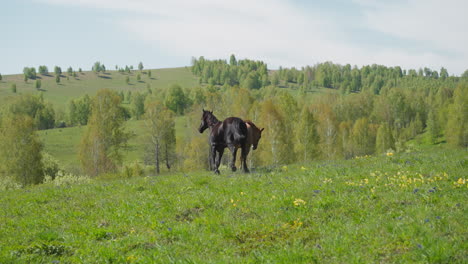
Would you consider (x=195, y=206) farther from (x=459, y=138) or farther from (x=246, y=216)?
(x=459, y=138)

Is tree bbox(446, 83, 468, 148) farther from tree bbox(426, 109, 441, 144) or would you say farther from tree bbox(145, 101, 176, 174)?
tree bbox(145, 101, 176, 174)

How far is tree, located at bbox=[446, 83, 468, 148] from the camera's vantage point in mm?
97000

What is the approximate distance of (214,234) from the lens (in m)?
10.1

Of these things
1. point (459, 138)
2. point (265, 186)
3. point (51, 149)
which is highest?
point (265, 186)

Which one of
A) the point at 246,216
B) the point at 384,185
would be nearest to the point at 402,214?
the point at 384,185

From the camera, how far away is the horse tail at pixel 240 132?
761 inches

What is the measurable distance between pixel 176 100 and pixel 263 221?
174164mm

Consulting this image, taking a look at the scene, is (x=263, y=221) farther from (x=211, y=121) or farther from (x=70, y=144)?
(x=70, y=144)

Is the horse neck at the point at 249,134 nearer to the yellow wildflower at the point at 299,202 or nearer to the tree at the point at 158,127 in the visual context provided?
the yellow wildflower at the point at 299,202

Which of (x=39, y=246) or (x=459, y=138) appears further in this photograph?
(x=459, y=138)

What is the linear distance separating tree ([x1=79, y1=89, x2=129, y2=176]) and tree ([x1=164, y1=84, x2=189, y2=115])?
10973 cm

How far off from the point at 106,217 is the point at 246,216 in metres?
4.85

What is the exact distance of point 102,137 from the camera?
6900cm

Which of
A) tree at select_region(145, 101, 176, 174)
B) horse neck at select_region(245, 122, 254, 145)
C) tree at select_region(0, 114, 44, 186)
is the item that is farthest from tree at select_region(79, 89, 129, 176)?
horse neck at select_region(245, 122, 254, 145)
